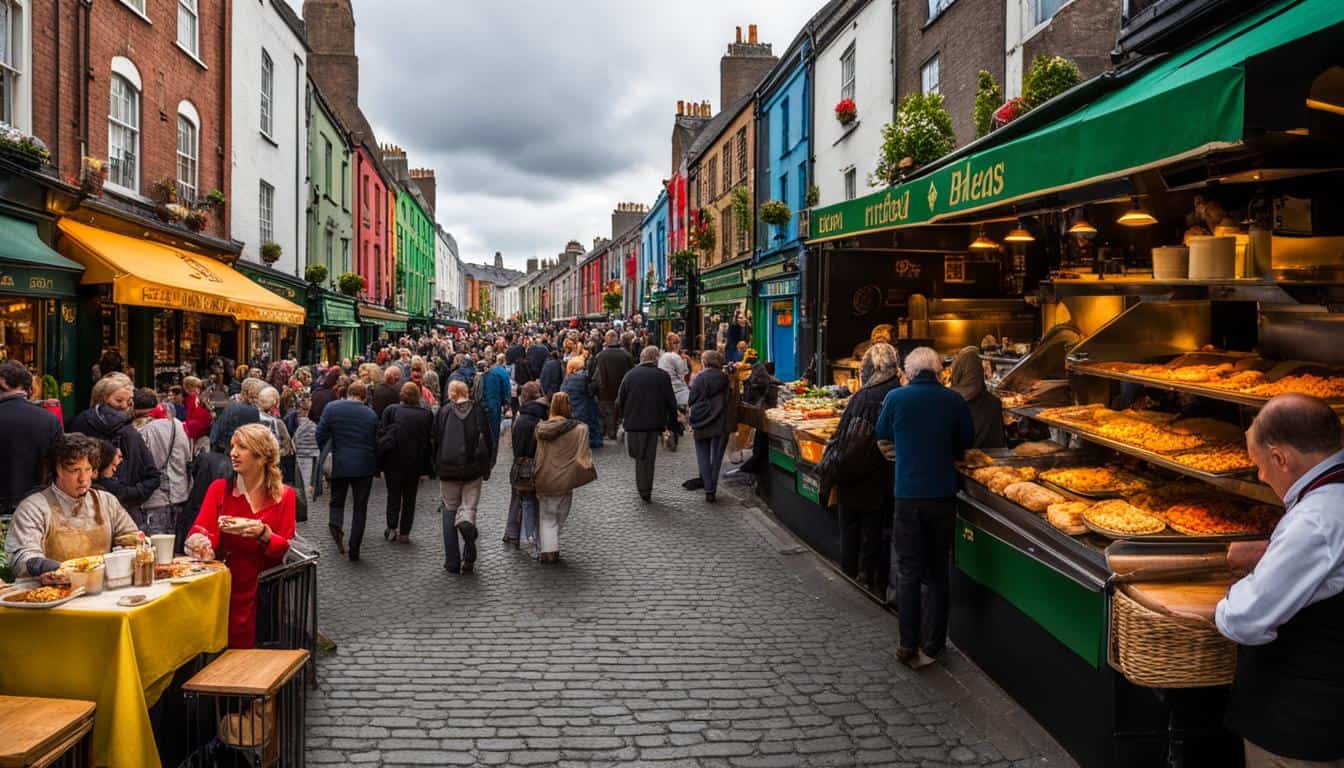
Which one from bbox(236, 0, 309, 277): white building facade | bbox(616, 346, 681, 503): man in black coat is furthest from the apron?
bbox(236, 0, 309, 277): white building facade

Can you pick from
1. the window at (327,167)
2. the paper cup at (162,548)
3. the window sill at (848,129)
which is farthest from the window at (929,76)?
the window at (327,167)

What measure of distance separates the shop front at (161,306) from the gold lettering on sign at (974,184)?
10.2 m

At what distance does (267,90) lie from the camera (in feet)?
68.9

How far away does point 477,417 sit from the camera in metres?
8.60

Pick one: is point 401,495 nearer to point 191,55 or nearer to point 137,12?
point 137,12

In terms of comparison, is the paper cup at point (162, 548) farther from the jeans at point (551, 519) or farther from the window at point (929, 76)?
the window at point (929, 76)

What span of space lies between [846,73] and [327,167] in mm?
16690

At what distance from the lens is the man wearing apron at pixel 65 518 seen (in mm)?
4535

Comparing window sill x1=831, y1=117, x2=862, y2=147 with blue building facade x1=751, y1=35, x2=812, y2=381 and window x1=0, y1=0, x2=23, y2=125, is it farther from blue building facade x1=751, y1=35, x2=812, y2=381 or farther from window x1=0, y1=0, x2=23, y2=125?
window x1=0, y1=0, x2=23, y2=125

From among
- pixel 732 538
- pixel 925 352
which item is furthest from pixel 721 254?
pixel 925 352

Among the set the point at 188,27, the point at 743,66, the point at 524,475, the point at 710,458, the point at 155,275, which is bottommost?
the point at 710,458

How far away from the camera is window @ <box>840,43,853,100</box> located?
19973 mm

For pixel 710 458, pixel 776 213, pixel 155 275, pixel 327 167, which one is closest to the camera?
pixel 710 458

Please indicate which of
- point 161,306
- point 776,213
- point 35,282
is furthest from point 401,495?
point 776,213
